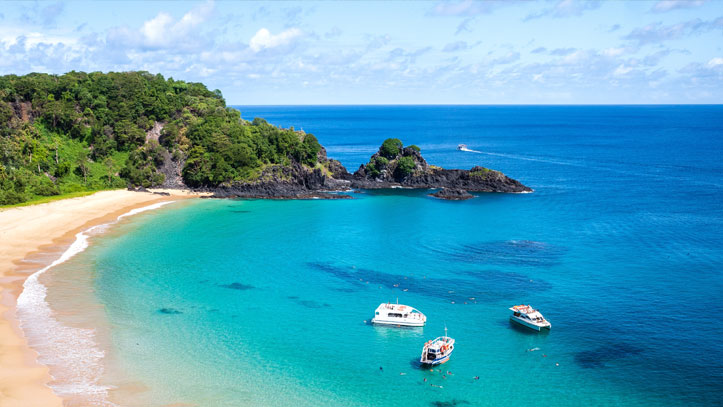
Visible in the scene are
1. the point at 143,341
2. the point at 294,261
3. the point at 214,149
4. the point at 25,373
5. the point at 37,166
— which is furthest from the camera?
the point at 214,149

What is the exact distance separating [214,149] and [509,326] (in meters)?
91.7

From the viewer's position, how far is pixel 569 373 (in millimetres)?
45281

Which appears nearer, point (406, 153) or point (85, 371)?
point (85, 371)

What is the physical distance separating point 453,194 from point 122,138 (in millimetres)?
79130

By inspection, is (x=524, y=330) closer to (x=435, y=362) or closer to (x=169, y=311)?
(x=435, y=362)

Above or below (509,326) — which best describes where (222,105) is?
above

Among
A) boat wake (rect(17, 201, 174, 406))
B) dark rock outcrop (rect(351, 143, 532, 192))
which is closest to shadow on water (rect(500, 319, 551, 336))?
boat wake (rect(17, 201, 174, 406))

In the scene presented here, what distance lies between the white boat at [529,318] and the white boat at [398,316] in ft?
30.0

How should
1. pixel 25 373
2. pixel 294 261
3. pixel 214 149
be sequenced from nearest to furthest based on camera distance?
1. pixel 25 373
2. pixel 294 261
3. pixel 214 149

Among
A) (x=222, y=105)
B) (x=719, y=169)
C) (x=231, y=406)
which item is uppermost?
(x=222, y=105)

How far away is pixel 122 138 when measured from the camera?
424ft

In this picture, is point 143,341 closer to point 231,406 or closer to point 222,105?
point 231,406

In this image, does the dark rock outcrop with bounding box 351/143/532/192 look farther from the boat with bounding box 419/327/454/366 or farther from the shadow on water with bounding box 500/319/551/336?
the boat with bounding box 419/327/454/366

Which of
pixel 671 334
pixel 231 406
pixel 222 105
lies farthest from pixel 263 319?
pixel 222 105
